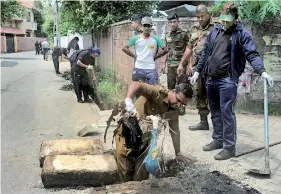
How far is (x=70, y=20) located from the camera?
59.1 ft

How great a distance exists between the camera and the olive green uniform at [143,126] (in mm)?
4207

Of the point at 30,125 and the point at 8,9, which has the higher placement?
the point at 8,9

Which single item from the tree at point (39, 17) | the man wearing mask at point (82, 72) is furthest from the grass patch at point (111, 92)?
the tree at point (39, 17)

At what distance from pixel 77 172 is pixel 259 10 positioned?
16.2 ft

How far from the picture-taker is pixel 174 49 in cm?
704

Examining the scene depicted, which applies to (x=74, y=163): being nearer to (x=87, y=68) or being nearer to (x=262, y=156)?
(x=262, y=156)

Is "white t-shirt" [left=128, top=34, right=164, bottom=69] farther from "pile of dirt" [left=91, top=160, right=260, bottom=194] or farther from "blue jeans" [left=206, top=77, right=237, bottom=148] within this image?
"pile of dirt" [left=91, top=160, right=260, bottom=194]

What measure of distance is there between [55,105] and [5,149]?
392cm

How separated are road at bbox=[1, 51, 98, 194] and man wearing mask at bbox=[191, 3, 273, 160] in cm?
195

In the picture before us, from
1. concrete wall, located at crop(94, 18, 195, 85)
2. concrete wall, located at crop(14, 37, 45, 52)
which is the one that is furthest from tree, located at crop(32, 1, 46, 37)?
concrete wall, located at crop(94, 18, 195, 85)

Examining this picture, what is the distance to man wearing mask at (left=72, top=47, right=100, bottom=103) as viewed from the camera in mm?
9680

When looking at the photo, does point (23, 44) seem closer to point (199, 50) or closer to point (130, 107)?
point (199, 50)

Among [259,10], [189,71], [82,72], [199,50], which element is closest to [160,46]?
[189,71]

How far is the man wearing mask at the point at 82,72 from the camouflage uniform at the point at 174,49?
115 inches
